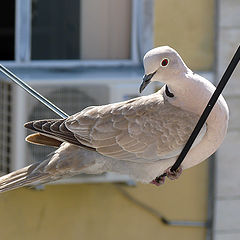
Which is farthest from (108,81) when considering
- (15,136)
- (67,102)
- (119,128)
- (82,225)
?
(119,128)

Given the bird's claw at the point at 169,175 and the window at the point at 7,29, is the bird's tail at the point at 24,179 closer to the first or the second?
the bird's claw at the point at 169,175

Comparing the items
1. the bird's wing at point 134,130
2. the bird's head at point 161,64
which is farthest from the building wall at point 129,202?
the bird's head at point 161,64

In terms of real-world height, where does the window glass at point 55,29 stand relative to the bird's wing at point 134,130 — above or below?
below

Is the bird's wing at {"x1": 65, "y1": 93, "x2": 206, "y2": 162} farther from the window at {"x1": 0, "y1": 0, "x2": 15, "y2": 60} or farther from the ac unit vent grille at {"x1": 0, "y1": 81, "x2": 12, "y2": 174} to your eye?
the window at {"x1": 0, "y1": 0, "x2": 15, "y2": 60}

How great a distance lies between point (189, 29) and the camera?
7199mm

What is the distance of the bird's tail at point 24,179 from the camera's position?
3.91 metres

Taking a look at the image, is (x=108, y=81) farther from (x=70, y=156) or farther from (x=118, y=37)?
(x=70, y=156)

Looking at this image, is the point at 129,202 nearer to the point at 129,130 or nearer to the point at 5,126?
the point at 5,126

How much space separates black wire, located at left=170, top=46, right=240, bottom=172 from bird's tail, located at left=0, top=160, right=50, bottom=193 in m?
0.55

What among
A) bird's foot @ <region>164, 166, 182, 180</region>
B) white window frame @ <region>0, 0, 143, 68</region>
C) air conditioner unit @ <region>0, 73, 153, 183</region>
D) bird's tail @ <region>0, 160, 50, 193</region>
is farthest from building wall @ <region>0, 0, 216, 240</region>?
bird's foot @ <region>164, 166, 182, 180</region>

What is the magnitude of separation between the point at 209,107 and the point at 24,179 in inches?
41.5

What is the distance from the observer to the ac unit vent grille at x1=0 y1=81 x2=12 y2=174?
22.0 ft

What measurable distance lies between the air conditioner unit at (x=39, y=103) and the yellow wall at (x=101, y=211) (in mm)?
391

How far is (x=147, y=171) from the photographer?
387 centimetres
